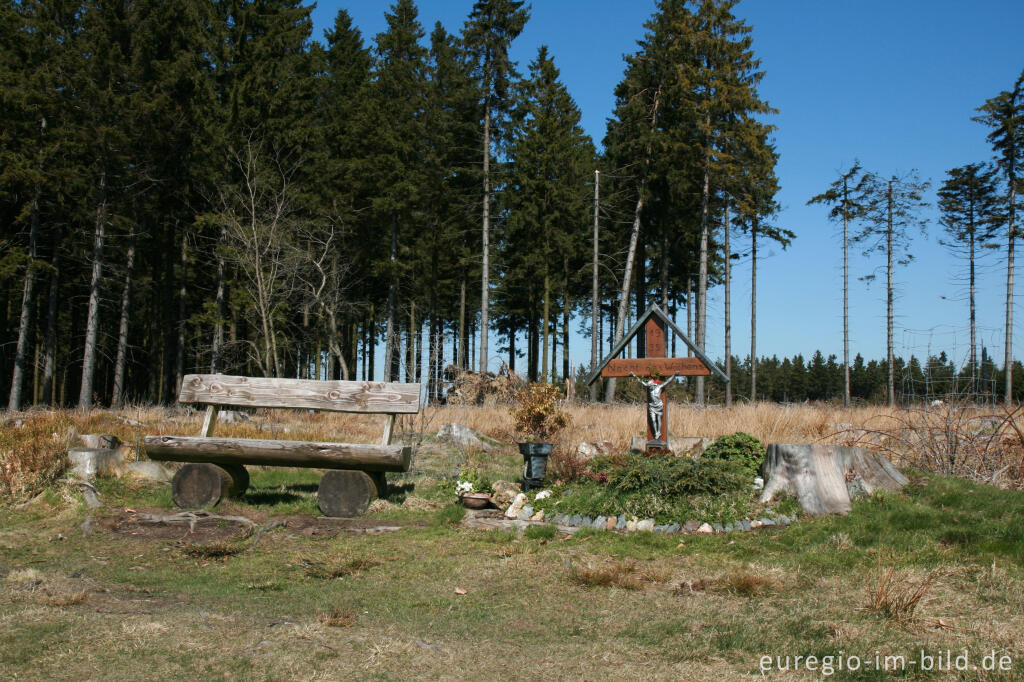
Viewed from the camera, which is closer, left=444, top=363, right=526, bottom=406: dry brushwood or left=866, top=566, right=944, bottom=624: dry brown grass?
left=866, top=566, right=944, bottom=624: dry brown grass

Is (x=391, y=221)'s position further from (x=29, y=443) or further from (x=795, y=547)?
(x=795, y=547)

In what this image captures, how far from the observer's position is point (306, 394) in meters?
8.65

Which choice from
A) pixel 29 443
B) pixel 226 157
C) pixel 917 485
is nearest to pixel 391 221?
pixel 226 157

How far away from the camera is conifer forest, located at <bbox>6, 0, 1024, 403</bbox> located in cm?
2023

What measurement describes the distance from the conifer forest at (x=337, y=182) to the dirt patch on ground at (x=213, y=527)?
4.48m

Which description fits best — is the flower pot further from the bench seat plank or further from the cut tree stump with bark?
the cut tree stump with bark

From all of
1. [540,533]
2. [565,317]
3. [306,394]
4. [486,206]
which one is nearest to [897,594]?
[540,533]

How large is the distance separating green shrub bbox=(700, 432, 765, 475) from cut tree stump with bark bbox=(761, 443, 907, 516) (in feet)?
2.13

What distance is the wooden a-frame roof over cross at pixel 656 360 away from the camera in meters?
10.0

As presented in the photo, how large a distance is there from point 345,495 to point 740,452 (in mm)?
5178

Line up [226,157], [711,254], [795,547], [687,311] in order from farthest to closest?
1. [687,311]
2. [711,254]
3. [226,157]
4. [795,547]

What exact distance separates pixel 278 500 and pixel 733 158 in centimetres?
1977

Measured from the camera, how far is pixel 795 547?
20.4 feet

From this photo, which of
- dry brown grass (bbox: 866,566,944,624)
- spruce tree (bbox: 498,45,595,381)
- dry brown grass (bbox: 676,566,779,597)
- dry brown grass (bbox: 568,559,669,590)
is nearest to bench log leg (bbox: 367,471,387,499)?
dry brown grass (bbox: 568,559,669,590)
